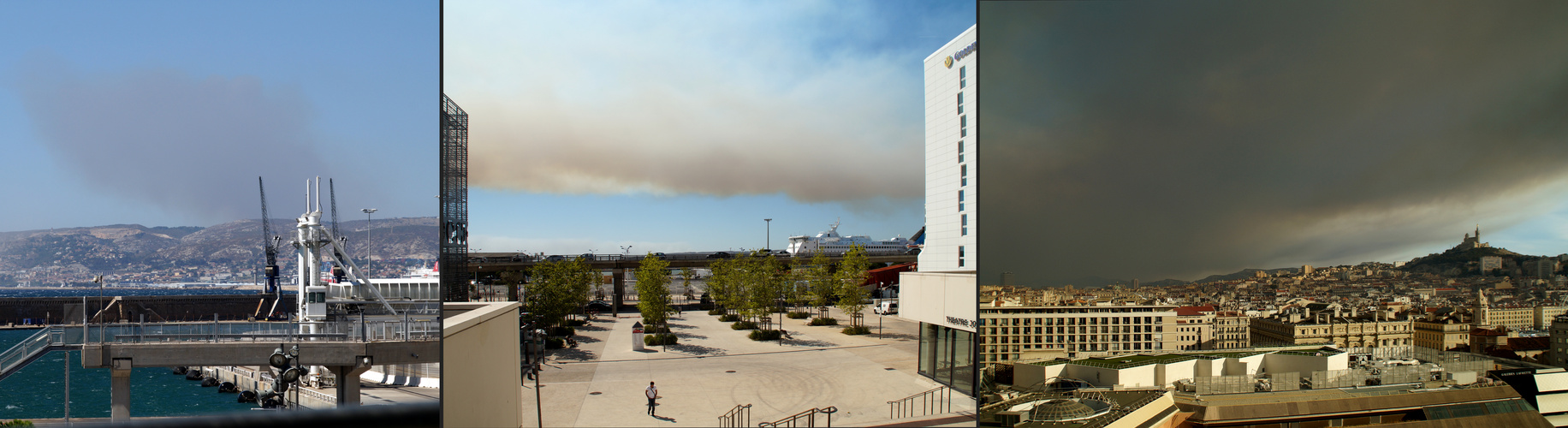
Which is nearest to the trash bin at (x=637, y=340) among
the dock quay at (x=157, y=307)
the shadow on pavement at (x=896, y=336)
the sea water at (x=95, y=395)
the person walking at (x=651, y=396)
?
the person walking at (x=651, y=396)

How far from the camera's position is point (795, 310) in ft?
29.5

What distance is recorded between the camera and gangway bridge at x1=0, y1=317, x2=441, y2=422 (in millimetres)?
7098

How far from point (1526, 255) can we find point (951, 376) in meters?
9.40

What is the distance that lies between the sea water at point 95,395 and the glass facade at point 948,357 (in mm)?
22136

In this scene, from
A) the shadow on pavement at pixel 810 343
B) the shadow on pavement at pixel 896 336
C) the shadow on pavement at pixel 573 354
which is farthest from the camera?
the shadow on pavement at pixel 896 336

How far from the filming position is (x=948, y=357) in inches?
252

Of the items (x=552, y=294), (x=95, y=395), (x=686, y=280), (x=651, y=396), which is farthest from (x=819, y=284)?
(x=95, y=395)

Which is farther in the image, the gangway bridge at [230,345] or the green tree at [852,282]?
the green tree at [852,282]

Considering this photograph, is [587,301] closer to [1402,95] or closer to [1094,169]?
[1094,169]

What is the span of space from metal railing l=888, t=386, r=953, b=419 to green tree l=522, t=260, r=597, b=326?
3.85 metres

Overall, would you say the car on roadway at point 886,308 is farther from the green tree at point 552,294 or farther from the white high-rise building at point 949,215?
the green tree at point 552,294

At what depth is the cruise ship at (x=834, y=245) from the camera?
880cm

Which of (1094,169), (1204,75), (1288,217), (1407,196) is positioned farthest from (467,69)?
(1407,196)

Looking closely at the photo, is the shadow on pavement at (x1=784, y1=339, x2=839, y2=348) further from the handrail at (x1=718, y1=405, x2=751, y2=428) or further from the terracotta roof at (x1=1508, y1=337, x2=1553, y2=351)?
the terracotta roof at (x1=1508, y1=337, x2=1553, y2=351)
